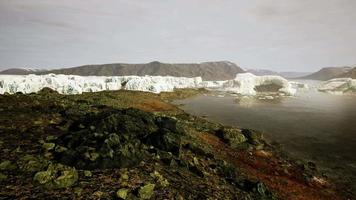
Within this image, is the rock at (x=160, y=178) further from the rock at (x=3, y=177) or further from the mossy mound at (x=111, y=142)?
the rock at (x=3, y=177)

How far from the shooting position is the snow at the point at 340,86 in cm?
11353

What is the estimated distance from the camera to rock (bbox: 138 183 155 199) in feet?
32.6

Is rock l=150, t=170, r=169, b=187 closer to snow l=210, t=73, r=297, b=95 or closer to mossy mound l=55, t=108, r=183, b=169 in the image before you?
mossy mound l=55, t=108, r=183, b=169

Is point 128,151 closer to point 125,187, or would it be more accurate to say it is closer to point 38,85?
point 125,187

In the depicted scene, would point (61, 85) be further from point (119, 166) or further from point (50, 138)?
point (119, 166)

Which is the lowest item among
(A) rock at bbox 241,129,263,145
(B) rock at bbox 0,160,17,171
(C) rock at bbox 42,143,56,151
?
(A) rock at bbox 241,129,263,145

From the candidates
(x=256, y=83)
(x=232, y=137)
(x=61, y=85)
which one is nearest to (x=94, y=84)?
(x=61, y=85)

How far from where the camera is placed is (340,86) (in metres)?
119

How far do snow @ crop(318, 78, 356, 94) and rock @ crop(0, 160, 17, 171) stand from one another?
12566 centimetres

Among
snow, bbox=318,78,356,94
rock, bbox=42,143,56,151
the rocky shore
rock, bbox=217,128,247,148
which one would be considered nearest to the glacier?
snow, bbox=318,78,356,94

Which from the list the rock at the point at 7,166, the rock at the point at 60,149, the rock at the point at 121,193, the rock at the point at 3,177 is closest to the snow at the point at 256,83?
the rock at the point at 60,149

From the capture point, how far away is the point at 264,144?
2780cm

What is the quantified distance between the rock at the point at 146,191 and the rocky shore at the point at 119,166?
0.11 feet

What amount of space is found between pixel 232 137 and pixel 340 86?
111 meters
